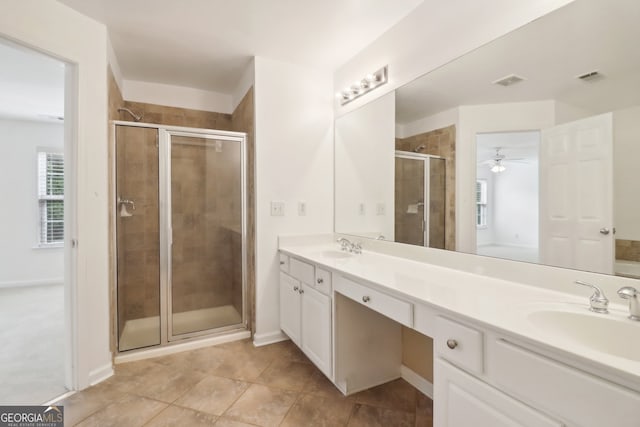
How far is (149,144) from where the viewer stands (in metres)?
2.46

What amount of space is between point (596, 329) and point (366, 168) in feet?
5.78

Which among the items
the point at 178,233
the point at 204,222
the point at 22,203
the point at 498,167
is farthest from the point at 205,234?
the point at 22,203

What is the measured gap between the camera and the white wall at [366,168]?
223 cm

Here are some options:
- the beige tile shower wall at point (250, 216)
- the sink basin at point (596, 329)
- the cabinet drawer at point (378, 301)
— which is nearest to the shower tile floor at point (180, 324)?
the beige tile shower wall at point (250, 216)

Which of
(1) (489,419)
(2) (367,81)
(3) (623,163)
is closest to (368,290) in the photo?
(1) (489,419)

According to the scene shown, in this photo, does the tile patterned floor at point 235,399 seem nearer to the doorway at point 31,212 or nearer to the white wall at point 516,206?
the doorway at point 31,212

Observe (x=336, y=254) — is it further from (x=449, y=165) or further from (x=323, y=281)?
(x=449, y=165)

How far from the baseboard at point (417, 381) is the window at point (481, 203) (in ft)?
3.44

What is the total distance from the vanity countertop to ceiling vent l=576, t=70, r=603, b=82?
2.84 ft

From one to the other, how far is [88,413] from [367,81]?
112 inches

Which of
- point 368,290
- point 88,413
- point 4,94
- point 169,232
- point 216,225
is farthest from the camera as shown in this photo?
point 4,94

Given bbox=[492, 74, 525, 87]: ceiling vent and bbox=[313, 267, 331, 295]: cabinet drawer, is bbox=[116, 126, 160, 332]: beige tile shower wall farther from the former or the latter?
bbox=[492, 74, 525, 87]: ceiling vent

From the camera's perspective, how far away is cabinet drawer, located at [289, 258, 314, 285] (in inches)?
80.8

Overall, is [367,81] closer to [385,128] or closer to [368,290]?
[385,128]
